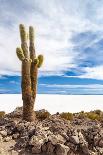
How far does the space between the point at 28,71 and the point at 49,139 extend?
4.68 m

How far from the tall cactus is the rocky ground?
1532mm

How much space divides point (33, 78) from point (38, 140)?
506 centimetres

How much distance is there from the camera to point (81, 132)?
14297 mm

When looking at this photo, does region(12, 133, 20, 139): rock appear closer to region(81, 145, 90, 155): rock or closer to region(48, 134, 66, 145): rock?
Result: region(48, 134, 66, 145): rock

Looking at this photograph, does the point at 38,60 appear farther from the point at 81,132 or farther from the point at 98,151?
the point at 98,151

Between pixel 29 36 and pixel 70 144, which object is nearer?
pixel 70 144

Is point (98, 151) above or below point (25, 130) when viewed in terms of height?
below

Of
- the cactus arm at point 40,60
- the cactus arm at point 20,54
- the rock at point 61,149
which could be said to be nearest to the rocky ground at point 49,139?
the rock at point 61,149

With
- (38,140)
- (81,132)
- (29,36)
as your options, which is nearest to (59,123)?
(81,132)

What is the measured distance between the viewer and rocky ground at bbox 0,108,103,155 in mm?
12820

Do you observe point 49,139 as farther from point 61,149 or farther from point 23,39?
point 23,39

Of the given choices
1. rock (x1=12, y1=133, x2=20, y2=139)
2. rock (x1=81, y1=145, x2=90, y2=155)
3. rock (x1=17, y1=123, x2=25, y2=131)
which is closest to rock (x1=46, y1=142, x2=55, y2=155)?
rock (x1=81, y1=145, x2=90, y2=155)

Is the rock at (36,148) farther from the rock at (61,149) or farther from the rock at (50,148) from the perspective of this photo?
Result: the rock at (61,149)

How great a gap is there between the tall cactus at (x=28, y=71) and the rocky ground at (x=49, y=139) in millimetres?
1532
